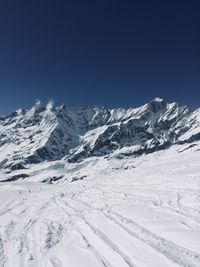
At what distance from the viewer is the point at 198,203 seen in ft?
59.2

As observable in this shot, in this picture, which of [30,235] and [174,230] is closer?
[174,230]

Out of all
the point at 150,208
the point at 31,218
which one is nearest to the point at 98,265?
the point at 150,208

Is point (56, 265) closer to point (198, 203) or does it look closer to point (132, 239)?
point (132, 239)

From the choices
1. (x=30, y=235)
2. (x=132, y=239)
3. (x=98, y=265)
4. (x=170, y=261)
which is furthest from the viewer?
(x=30, y=235)

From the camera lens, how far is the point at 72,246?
551 inches

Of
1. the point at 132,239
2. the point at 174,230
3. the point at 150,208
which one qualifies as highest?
the point at 150,208

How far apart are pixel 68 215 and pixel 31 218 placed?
3.02 metres

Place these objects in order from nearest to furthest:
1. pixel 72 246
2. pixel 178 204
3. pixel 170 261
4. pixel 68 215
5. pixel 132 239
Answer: pixel 170 261
pixel 132 239
pixel 72 246
pixel 178 204
pixel 68 215

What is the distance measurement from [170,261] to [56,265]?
13.7ft

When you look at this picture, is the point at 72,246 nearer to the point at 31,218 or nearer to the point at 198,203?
the point at 198,203

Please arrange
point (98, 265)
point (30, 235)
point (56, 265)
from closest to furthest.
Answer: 1. point (98, 265)
2. point (56, 265)
3. point (30, 235)

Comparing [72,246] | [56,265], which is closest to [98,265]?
[56,265]

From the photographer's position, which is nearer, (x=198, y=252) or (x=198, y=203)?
(x=198, y=252)

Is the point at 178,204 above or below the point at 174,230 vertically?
above
